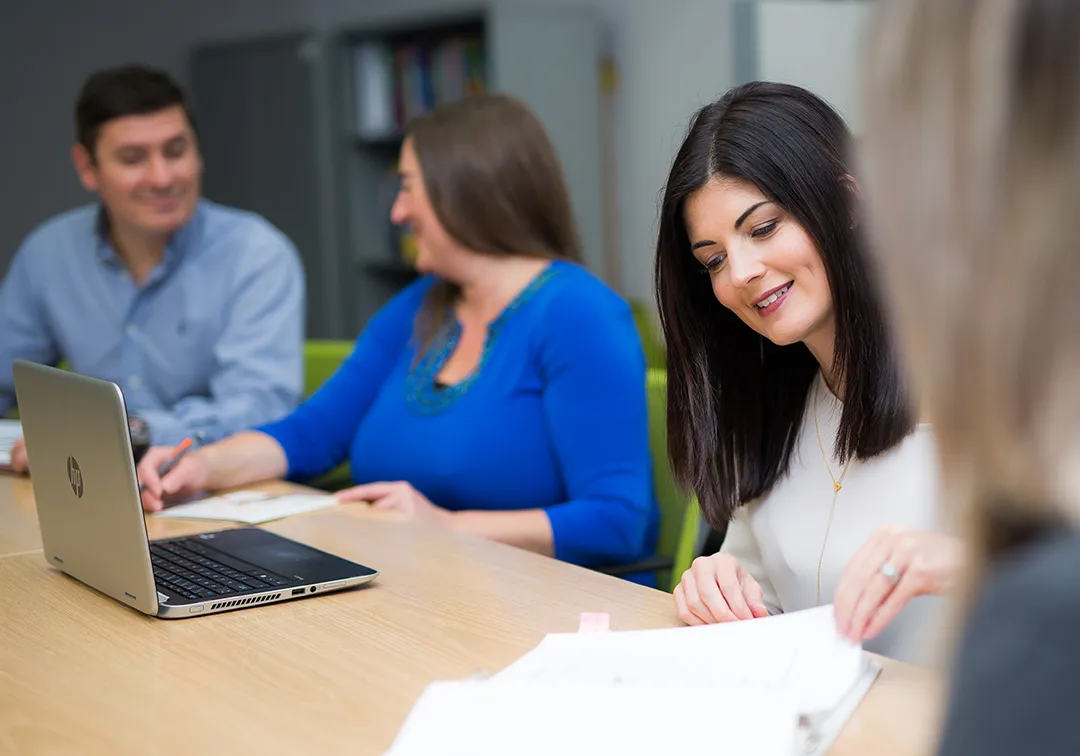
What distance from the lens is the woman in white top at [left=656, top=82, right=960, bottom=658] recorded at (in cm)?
142

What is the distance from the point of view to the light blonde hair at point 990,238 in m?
0.46

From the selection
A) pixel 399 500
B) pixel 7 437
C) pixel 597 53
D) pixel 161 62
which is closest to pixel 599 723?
pixel 399 500

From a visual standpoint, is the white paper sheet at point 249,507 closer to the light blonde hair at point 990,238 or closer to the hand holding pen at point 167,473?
the hand holding pen at point 167,473

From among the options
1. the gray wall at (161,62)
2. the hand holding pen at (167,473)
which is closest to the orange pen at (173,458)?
the hand holding pen at (167,473)

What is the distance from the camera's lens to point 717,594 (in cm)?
129

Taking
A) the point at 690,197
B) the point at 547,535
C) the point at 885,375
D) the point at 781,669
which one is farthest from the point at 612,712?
the point at 547,535

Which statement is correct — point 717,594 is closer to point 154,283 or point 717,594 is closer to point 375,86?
point 154,283

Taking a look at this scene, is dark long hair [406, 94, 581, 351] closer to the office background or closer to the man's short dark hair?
the office background

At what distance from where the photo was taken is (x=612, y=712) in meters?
0.95

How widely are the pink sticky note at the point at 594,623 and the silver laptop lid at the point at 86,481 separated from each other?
1.58ft

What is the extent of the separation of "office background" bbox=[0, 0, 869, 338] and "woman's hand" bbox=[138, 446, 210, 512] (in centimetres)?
90

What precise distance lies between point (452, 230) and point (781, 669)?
136cm

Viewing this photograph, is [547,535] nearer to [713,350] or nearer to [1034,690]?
[713,350]

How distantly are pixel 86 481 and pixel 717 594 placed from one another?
75 centimetres
